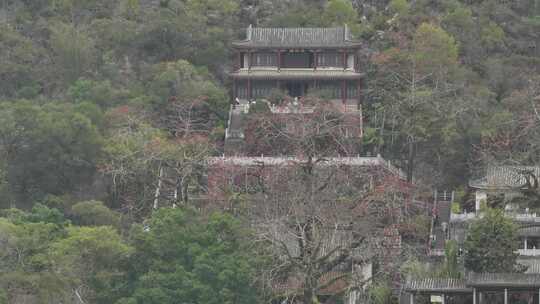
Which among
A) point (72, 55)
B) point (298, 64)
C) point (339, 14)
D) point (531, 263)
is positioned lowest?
point (531, 263)

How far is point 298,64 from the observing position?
118 metres

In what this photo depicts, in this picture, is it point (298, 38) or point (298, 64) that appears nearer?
point (298, 64)

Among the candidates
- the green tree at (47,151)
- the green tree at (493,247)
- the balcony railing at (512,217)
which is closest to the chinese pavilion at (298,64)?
the green tree at (47,151)

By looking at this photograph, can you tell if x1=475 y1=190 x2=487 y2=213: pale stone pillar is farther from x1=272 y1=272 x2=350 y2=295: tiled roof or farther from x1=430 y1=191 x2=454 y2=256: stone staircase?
x1=272 y1=272 x2=350 y2=295: tiled roof

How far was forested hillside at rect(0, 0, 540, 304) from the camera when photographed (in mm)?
90750

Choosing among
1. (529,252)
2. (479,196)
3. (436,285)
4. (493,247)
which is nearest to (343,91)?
(479,196)

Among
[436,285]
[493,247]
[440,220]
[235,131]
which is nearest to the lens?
[493,247]

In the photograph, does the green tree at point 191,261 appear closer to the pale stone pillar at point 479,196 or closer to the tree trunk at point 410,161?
the pale stone pillar at point 479,196

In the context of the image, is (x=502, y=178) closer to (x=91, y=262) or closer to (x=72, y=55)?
(x=91, y=262)

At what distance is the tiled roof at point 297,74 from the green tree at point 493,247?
29.0 meters

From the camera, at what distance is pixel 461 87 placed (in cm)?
11306

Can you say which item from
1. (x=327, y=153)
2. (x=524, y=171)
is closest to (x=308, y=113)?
(x=327, y=153)

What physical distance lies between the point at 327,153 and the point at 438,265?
34.5ft

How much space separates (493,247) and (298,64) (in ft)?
106
